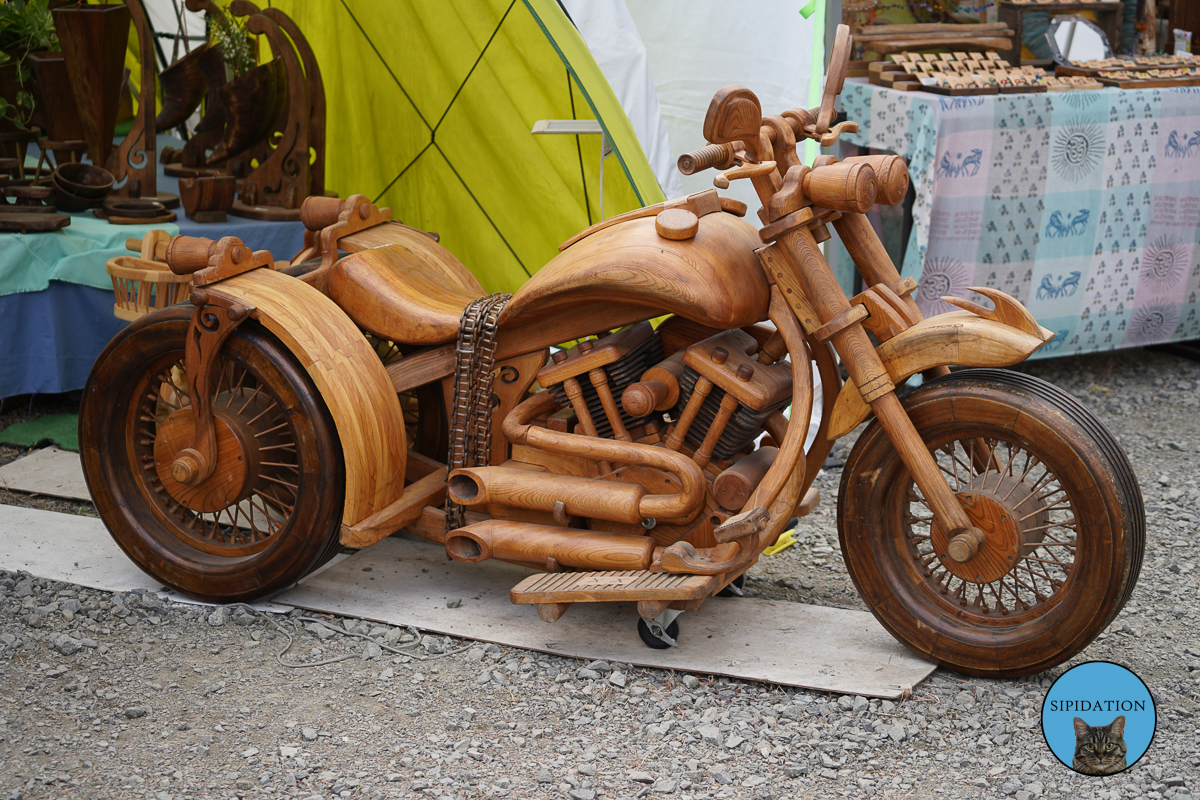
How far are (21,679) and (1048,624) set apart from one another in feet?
7.56

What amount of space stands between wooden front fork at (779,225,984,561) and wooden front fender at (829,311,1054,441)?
0.04 meters

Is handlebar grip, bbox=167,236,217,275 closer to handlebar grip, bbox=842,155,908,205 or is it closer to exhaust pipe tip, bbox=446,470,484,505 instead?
exhaust pipe tip, bbox=446,470,484,505

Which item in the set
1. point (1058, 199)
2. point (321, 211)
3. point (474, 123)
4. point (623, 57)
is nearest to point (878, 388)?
point (623, 57)

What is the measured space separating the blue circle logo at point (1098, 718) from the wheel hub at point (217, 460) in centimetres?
194

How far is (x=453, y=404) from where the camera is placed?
2.80 m

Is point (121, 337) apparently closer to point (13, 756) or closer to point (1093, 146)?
point (13, 756)

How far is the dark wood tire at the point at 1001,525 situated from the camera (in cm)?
230

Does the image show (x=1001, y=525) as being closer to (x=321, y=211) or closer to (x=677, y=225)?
(x=677, y=225)

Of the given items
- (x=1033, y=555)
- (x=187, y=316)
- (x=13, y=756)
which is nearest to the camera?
(x=13, y=756)

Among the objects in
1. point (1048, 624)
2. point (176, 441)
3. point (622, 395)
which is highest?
point (622, 395)

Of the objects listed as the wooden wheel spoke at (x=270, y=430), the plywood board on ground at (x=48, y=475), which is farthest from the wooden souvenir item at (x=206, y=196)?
the wooden wheel spoke at (x=270, y=430)

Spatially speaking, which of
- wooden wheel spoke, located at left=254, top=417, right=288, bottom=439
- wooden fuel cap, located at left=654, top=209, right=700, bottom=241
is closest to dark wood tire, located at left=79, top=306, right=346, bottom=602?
wooden wheel spoke, located at left=254, top=417, right=288, bottom=439

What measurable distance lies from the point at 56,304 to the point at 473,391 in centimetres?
203

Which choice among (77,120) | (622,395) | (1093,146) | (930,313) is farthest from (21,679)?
(1093,146)
